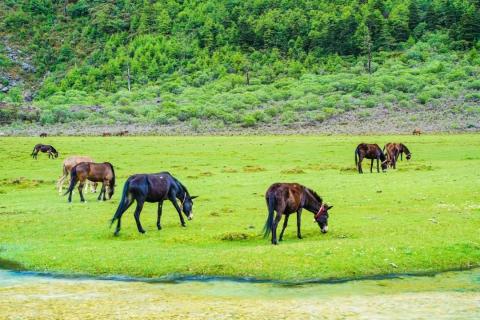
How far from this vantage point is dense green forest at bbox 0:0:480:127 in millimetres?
89125

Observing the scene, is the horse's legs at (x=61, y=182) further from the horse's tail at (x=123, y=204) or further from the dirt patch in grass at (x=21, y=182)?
the horse's tail at (x=123, y=204)

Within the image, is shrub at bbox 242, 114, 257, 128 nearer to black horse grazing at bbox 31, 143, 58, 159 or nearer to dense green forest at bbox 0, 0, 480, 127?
dense green forest at bbox 0, 0, 480, 127

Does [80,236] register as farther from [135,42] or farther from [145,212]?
[135,42]

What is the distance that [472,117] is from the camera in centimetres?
7019

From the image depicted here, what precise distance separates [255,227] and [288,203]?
2.82 metres

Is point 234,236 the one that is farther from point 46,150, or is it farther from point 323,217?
point 46,150

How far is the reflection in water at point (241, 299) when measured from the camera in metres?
12.1

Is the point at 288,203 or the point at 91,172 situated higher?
the point at 91,172

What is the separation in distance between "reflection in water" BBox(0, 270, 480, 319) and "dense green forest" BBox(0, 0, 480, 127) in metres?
63.5

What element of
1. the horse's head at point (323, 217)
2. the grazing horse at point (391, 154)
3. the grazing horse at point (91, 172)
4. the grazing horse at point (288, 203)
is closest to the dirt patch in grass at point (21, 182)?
the grazing horse at point (91, 172)

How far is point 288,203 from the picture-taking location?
1778cm

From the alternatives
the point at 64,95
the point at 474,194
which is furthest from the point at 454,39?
the point at 474,194

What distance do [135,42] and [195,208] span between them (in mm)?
130836

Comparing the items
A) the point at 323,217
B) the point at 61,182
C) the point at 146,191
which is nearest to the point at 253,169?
the point at 61,182
